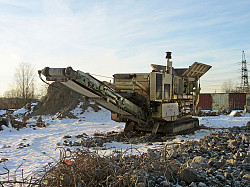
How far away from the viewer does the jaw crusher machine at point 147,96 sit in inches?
324

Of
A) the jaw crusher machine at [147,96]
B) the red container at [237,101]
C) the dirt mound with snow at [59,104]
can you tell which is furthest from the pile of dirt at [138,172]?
the red container at [237,101]

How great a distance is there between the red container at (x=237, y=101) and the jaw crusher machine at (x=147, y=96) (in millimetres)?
16440

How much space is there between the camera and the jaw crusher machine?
823 centimetres

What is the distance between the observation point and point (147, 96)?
9.81 metres

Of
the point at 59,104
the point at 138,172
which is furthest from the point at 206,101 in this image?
the point at 138,172

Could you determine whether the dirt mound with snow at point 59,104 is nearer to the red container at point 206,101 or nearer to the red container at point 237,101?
the red container at point 206,101

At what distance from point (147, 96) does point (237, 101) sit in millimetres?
20271

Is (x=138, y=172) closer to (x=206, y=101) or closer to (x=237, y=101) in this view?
(x=206, y=101)

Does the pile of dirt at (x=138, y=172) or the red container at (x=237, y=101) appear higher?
the red container at (x=237, y=101)

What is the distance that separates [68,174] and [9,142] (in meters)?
7.43

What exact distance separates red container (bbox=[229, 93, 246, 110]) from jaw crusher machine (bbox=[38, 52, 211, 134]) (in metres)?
16.4

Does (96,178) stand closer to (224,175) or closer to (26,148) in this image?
(224,175)

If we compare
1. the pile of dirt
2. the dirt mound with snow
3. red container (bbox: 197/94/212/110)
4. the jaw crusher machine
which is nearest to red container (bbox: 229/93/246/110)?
red container (bbox: 197/94/212/110)

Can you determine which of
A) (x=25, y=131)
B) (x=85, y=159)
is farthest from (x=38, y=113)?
(x=85, y=159)
